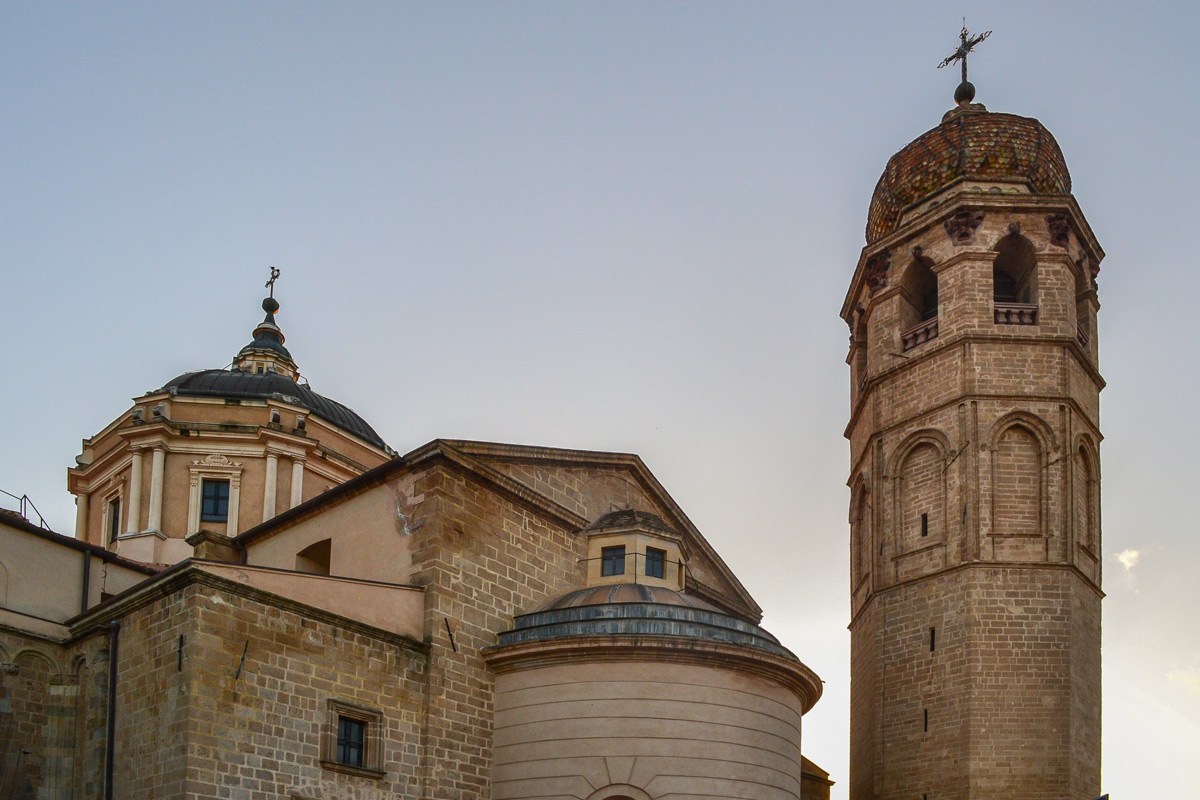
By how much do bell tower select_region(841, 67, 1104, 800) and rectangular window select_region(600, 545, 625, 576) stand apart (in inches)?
308

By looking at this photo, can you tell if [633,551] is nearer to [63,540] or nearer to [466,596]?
[466,596]

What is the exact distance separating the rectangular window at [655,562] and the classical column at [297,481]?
12.9m

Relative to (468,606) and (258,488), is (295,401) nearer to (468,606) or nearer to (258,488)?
(258,488)

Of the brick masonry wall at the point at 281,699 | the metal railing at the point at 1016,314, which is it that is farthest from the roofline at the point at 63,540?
the metal railing at the point at 1016,314

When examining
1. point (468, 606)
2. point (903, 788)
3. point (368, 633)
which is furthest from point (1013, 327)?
point (368, 633)

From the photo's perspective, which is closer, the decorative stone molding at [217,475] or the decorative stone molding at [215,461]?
the decorative stone molding at [217,475]

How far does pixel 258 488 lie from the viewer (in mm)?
36344

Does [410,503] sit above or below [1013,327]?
below

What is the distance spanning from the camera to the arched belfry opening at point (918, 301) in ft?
109

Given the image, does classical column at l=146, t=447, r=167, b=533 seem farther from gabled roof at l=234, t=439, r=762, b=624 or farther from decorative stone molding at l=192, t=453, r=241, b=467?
gabled roof at l=234, t=439, r=762, b=624

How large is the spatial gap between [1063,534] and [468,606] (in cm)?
1356

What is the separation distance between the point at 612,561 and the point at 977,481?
8.94 metres

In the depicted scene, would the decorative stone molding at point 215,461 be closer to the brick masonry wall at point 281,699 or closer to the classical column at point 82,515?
the classical column at point 82,515

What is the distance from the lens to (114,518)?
37031mm
